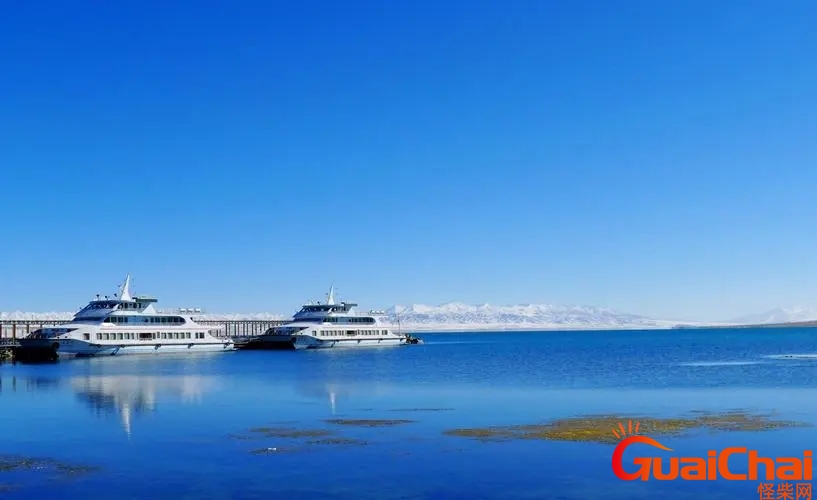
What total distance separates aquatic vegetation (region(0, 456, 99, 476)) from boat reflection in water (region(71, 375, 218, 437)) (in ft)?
21.0

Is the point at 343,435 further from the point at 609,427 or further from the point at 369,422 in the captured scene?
the point at 609,427

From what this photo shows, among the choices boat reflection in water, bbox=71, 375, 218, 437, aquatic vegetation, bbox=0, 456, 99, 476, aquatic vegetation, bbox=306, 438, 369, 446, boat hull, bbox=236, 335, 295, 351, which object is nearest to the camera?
aquatic vegetation, bbox=0, 456, 99, 476

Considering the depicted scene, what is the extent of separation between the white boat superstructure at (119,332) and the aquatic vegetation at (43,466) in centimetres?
7589

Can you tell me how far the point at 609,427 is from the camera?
36.5 meters

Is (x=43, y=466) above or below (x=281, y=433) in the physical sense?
above

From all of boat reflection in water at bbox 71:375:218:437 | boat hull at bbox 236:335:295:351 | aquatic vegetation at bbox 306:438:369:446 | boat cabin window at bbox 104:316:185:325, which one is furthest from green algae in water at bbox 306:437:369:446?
boat hull at bbox 236:335:295:351

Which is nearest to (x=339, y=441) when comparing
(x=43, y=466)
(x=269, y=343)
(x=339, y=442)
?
(x=339, y=442)

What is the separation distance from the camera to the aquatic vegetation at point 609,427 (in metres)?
33.9

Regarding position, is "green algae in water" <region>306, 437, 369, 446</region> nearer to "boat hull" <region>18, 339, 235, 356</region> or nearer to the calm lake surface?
the calm lake surface

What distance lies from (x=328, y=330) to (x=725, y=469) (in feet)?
372

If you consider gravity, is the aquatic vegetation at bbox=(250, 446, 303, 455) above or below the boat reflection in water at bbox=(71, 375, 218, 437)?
below

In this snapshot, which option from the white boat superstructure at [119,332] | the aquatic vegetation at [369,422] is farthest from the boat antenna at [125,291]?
the aquatic vegetation at [369,422]

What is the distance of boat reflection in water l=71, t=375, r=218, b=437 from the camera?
44362 mm

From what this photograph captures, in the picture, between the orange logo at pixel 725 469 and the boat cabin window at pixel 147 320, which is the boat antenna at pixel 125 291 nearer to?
the boat cabin window at pixel 147 320
